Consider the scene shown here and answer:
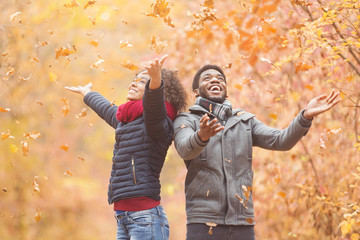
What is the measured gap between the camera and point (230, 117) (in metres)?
3.31

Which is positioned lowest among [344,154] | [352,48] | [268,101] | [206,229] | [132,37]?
[206,229]

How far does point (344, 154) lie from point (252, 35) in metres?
2.32

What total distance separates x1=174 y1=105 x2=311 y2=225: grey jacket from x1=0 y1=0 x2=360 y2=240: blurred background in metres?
0.63

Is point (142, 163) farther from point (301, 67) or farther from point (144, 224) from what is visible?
point (301, 67)

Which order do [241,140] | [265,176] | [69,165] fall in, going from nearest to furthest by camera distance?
[241,140], [265,176], [69,165]

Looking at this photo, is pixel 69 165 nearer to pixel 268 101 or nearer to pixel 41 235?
pixel 41 235

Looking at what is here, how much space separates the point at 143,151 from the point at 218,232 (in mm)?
699

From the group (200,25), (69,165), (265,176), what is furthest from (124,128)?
(69,165)

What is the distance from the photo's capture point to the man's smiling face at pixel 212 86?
3.31 metres

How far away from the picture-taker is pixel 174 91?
135 inches

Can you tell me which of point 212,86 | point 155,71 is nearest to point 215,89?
point 212,86

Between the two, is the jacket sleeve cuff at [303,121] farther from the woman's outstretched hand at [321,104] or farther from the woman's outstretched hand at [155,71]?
the woman's outstretched hand at [155,71]

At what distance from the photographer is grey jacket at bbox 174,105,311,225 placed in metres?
3.02

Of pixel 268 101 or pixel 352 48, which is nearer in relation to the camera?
pixel 352 48
